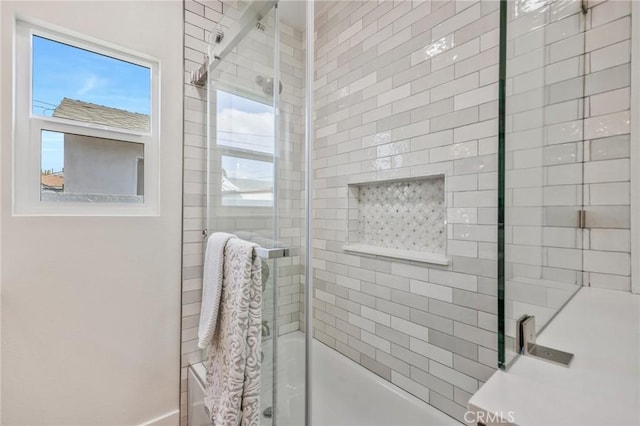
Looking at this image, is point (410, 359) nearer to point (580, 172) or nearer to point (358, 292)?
point (358, 292)

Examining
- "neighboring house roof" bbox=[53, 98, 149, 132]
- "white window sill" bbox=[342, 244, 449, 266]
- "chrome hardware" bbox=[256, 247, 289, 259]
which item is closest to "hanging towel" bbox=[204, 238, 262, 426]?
"chrome hardware" bbox=[256, 247, 289, 259]

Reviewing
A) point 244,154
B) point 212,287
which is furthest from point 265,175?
point 212,287

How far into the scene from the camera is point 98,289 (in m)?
1.32

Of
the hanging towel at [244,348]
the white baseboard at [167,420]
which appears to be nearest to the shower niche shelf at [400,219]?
the hanging towel at [244,348]

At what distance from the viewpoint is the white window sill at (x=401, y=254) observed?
4.70 ft

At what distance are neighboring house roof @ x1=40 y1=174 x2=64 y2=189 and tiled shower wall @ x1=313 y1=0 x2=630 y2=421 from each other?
152 cm

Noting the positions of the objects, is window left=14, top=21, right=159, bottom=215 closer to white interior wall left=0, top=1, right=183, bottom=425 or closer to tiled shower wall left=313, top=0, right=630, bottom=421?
white interior wall left=0, top=1, right=183, bottom=425

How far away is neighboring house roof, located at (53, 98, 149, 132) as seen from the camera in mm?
1302

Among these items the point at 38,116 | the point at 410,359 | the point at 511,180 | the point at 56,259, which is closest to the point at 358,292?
the point at 410,359

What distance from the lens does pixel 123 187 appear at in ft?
4.70

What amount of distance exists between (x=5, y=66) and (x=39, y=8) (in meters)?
0.31

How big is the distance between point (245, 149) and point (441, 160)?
98 centimetres

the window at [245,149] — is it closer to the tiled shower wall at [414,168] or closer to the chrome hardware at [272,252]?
the chrome hardware at [272,252]

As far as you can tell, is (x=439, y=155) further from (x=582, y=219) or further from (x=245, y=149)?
(x=245, y=149)
